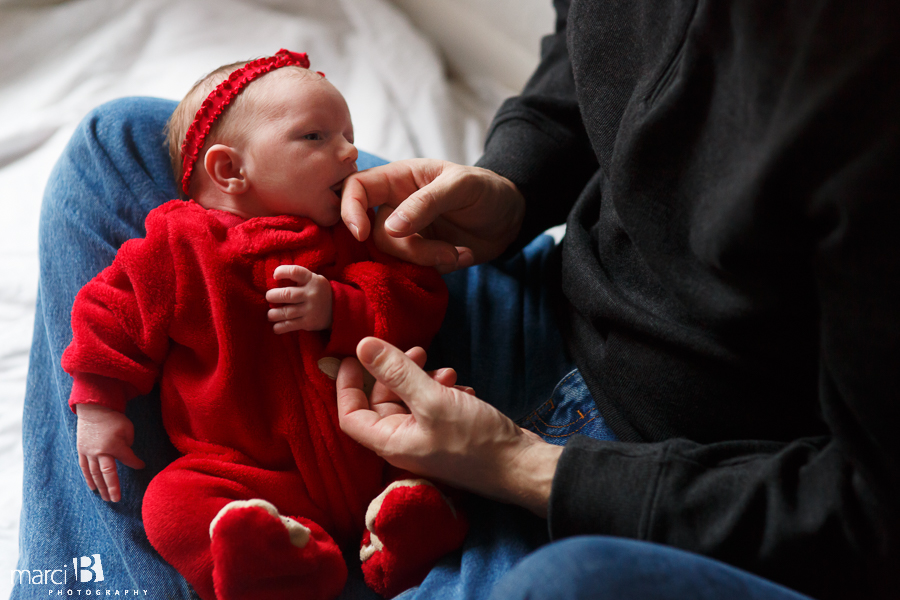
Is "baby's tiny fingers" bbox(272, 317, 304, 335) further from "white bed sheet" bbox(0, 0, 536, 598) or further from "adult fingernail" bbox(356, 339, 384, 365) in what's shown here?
"white bed sheet" bbox(0, 0, 536, 598)

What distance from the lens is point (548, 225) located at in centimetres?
104

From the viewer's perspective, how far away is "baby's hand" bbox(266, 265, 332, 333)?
0.75 metres

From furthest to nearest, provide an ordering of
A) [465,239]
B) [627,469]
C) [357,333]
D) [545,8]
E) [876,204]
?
[545,8]
[465,239]
[357,333]
[627,469]
[876,204]

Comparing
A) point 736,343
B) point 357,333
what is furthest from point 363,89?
point 736,343

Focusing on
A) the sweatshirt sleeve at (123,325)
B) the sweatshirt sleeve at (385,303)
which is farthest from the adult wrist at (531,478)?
the sweatshirt sleeve at (123,325)

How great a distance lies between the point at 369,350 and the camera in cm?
71

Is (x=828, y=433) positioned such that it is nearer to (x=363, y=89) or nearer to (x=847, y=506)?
(x=847, y=506)

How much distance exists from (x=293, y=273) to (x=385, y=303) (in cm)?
13

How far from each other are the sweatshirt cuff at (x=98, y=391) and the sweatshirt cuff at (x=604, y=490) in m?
0.54

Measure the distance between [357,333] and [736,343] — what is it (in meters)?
0.44

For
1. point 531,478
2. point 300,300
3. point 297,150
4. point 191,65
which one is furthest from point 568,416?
point 191,65

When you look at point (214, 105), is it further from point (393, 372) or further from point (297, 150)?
point (393, 372)

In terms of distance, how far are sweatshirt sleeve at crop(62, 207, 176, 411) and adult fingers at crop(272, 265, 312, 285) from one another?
0.48 feet

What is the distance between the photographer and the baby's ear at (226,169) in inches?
32.5
